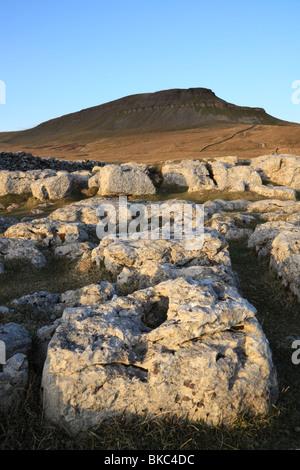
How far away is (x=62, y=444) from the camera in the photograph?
4555 mm

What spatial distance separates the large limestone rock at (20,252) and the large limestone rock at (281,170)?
23.5 m

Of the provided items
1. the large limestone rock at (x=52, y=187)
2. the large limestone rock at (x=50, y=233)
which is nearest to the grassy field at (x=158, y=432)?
the large limestone rock at (x=50, y=233)

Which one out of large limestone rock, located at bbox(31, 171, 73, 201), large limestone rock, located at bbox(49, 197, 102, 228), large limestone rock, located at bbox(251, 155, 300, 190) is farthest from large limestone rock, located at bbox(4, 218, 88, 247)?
large limestone rock, located at bbox(251, 155, 300, 190)

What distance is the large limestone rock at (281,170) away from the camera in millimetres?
28812

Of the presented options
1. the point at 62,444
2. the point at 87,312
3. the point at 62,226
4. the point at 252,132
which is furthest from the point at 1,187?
the point at 252,132

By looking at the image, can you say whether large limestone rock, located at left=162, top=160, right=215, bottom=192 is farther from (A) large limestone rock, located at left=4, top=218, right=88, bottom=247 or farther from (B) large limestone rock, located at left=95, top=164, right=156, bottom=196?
(A) large limestone rock, located at left=4, top=218, right=88, bottom=247

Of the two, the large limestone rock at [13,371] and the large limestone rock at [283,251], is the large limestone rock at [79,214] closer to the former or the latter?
the large limestone rock at [283,251]

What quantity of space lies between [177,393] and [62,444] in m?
1.71

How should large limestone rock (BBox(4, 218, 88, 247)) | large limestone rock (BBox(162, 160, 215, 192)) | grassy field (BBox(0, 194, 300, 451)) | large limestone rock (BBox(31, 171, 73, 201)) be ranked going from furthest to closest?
large limestone rock (BBox(162, 160, 215, 192)), large limestone rock (BBox(31, 171, 73, 201)), large limestone rock (BBox(4, 218, 88, 247)), grassy field (BBox(0, 194, 300, 451))

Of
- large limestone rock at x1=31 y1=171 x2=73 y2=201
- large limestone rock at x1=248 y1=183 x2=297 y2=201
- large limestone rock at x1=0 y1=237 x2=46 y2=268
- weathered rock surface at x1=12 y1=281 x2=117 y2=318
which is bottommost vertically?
weathered rock surface at x1=12 y1=281 x2=117 y2=318

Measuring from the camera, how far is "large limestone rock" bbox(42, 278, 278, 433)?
191 inches

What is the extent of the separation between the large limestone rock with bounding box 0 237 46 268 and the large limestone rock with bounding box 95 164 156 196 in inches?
504

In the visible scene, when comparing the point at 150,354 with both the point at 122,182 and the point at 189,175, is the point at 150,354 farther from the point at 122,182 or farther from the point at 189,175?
the point at 189,175
